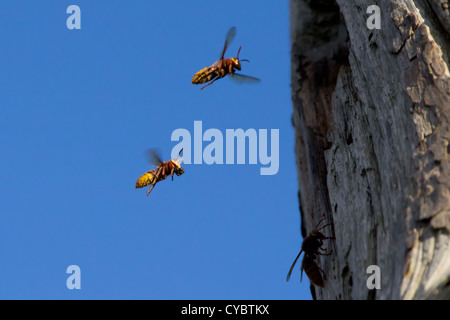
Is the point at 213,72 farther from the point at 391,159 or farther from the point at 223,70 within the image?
the point at 391,159

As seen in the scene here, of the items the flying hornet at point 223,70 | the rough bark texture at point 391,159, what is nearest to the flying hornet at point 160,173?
the flying hornet at point 223,70

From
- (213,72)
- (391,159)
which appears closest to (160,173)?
(213,72)

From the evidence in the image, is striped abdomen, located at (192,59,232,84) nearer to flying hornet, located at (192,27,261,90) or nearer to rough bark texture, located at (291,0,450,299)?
flying hornet, located at (192,27,261,90)

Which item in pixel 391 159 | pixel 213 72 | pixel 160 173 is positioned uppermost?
pixel 213 72

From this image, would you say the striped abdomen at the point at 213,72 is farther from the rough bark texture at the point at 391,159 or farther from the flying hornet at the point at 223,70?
the rough bark texture at the point at 391,159

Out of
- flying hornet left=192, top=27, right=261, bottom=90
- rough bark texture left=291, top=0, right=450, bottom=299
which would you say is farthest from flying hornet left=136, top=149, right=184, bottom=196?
rough bark texture left=291, top=0, right=450, bottom=299

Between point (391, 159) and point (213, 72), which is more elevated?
point (213, 72)
